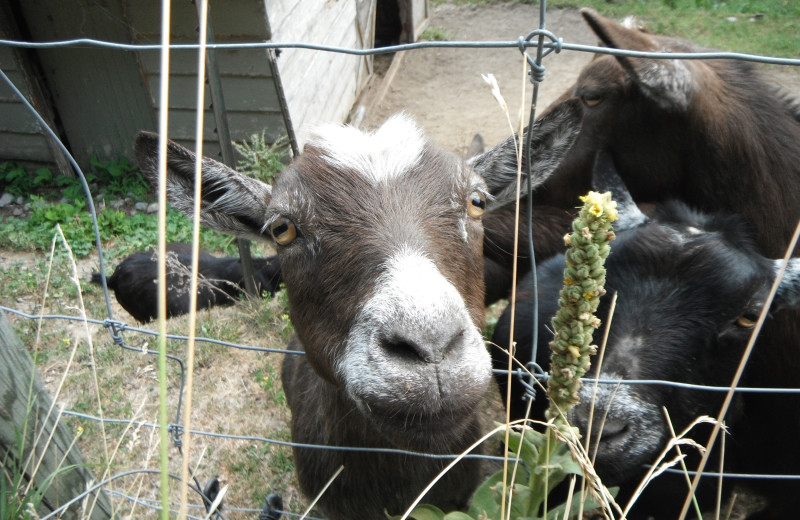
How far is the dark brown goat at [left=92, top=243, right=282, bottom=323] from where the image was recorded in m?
6.07

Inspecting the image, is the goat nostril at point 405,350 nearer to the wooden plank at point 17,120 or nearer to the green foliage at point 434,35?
the wooden plank at point 17,120

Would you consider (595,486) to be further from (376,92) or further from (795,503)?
(376,92)

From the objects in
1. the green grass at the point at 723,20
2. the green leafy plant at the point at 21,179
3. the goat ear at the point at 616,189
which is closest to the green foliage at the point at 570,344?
the goat ear at the point at 616,189

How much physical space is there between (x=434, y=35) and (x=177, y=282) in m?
8.24

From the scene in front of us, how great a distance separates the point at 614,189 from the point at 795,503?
192 cm

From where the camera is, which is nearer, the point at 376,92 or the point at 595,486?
the point at 595,486

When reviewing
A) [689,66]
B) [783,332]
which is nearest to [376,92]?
[689,66]

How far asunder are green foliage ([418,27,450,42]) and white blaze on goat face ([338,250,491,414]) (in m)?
10.9

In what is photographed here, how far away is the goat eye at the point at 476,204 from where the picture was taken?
2701mm

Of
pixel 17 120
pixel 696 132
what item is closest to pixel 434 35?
pixel 17 120

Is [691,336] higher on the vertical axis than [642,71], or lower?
lower

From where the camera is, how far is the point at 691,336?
2830mm

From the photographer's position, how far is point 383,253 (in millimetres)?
2301

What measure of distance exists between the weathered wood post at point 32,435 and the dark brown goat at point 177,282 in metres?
3.19
